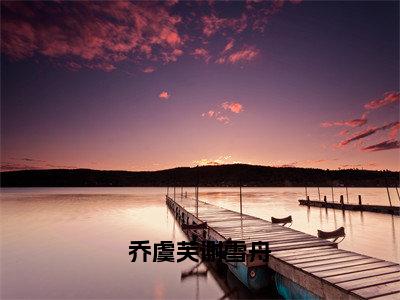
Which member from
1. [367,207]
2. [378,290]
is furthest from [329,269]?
[367,207]

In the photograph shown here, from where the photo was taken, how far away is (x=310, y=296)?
8.66 metres

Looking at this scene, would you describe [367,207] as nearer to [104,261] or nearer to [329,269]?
[104,261]

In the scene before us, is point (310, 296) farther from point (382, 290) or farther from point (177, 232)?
point (177, 232)

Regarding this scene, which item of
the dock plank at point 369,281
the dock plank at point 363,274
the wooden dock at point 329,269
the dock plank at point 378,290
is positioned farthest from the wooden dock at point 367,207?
the dock plank at point 378,290

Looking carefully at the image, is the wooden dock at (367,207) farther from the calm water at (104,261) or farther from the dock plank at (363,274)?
the dock plank at (363,274)

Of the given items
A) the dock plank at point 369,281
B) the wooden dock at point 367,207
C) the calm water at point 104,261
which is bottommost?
the calm water at point 104,261

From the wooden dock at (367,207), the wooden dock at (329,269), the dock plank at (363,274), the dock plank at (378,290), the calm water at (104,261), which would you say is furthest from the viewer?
the wooden dock at (367,207)

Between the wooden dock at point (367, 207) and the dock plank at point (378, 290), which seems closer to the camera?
the dock plank at point (378, 290)

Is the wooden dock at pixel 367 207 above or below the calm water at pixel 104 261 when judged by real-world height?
above

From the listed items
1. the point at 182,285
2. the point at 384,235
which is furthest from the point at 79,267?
the point at 384,235

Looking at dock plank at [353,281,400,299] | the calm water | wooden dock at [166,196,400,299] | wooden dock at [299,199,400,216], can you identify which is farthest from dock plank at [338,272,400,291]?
Result: wooden dock at [299,199,400,216]

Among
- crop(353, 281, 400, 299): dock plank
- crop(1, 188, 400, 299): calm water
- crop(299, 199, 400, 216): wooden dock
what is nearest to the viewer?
crop(353, 281, 400, 299): dock plank

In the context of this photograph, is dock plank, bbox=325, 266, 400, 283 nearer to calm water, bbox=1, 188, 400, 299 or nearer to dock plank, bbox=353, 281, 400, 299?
dock plank, bbox=353, 281, 400, 299

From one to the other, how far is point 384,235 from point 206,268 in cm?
1892
